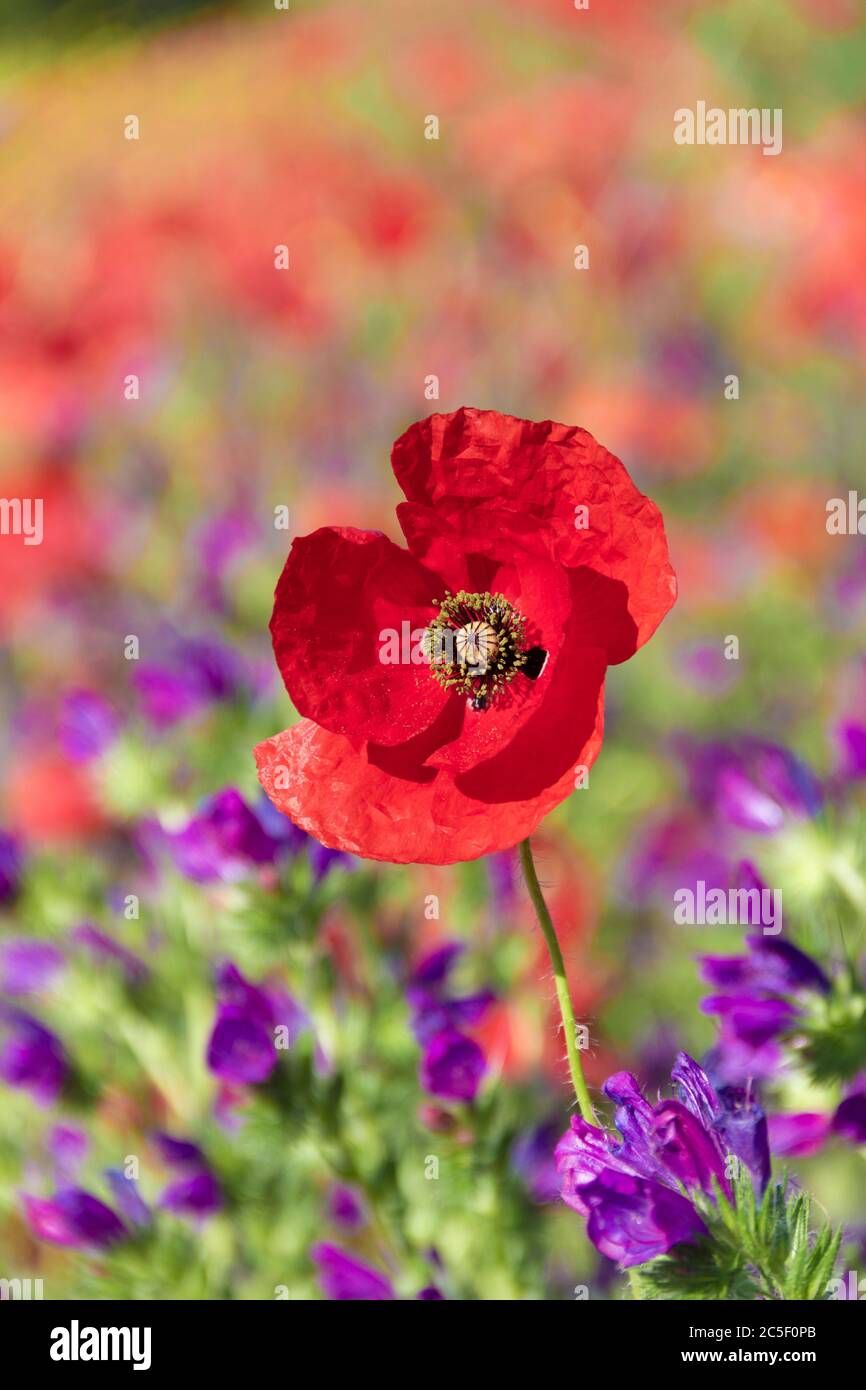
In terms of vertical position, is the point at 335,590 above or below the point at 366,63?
below

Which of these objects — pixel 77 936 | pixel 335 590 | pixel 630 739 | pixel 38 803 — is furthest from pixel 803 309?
pixel 335 590

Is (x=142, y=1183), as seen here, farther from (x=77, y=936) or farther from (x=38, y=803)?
(x=38, y=803)

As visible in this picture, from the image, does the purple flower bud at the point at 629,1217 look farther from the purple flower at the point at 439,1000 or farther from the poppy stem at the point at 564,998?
the purple flower at the point at 439,1000

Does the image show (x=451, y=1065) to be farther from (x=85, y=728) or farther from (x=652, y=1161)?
(x=85, y=728)

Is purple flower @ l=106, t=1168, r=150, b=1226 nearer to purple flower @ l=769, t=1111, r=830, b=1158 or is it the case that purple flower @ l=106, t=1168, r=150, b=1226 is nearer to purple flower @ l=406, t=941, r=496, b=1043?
purple flower @ l=406, t=941, r=496, b=1043

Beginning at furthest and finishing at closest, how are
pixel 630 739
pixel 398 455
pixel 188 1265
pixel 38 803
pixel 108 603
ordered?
pixel 108 603 < pixel 630 739 < pixel 38 803 < pixel 188 1265 < pixel 398 455

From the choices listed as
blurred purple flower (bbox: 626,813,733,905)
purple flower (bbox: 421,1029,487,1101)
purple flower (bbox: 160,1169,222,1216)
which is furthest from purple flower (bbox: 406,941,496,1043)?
blurred purple flower (bbox: 626,813,733,905)

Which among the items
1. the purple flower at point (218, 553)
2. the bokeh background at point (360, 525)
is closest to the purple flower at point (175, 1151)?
the bokeh background at point (360, 525)
